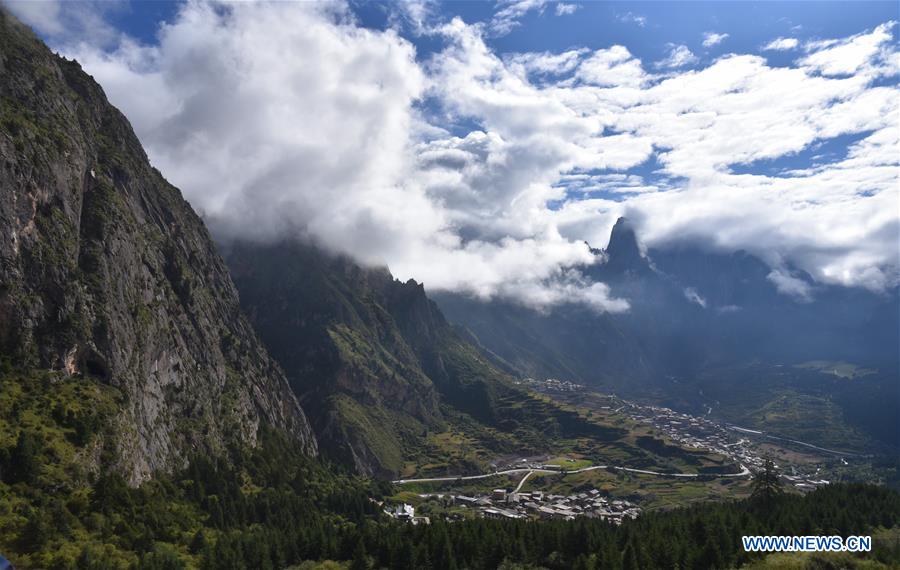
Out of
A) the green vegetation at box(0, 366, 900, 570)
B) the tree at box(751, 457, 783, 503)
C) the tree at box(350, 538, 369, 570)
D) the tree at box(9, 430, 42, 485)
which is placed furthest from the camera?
the tree at box(751, 457, 783, 503)

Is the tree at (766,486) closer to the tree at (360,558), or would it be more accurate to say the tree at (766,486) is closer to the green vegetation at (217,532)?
the green vegetation at (217,532)

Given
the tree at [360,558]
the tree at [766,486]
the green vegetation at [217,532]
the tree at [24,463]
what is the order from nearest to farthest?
the green vegetation at [217,532]
the tree at [360,558]
the tree at [24,463]
the tree at [766,486]

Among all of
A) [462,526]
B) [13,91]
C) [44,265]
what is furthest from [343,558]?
[13,91]

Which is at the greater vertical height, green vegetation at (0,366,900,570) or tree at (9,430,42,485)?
Answer: tree at (9,430,42,485)

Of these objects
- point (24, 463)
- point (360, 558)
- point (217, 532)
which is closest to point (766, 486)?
point (360, 558)

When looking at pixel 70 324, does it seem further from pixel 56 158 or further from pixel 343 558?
pixel 343 558

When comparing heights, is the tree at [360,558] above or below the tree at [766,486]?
below

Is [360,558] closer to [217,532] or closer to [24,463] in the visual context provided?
[217,532]

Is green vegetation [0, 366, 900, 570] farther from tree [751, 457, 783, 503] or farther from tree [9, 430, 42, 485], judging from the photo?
tree [751, 457, 783, 503]

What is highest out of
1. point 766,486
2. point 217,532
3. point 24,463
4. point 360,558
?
point 24,463

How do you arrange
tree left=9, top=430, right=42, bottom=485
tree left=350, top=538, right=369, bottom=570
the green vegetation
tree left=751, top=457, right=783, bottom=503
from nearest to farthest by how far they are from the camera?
1. the green vegetation
2. tree left=350, top=538, right=369, bottom=570
3. tree left=9, top=430, right=42, bottom=485
4. tree left=751, top=457, right=783, bottom=503

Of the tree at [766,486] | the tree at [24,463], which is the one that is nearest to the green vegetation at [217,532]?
the tree at [24,463]

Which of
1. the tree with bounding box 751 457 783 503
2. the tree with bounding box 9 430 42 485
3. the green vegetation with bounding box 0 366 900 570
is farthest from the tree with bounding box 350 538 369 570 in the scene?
the tree with bounding box 751 457 783 503
